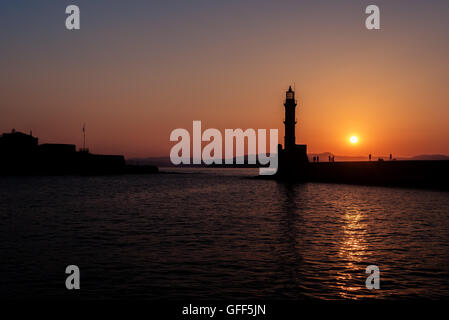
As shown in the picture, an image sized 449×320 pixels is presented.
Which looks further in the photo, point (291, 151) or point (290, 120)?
point (291, 151)

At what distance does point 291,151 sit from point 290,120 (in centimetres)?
634

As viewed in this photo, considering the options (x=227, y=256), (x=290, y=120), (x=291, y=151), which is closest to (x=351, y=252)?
(x=227, y=256)

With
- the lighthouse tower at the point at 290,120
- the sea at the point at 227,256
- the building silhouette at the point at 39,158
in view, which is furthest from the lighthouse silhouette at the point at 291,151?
the building silhouette at the point at 39,158

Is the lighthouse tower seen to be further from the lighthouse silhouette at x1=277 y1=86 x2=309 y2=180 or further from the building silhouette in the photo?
the building silhouette

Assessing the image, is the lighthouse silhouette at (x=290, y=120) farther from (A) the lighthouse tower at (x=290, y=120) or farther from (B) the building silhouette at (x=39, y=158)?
(B) the building silhouette at (x=39, y=158)

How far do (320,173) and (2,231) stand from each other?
241ft

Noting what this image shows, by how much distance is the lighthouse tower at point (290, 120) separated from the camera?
8238cm

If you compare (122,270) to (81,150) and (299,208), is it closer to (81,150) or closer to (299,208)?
(299,208)

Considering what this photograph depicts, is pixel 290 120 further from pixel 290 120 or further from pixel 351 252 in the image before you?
pixel 351 252

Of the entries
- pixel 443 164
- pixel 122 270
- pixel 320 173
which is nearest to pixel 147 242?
pixel 122 270

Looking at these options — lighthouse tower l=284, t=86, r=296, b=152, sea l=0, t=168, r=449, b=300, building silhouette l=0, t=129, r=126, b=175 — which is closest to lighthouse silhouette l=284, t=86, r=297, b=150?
lighthouse tower l=284, t=86, r=296, b=152

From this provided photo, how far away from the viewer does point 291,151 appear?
84812 millimetres

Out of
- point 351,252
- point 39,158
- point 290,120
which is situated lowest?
point 351,252
